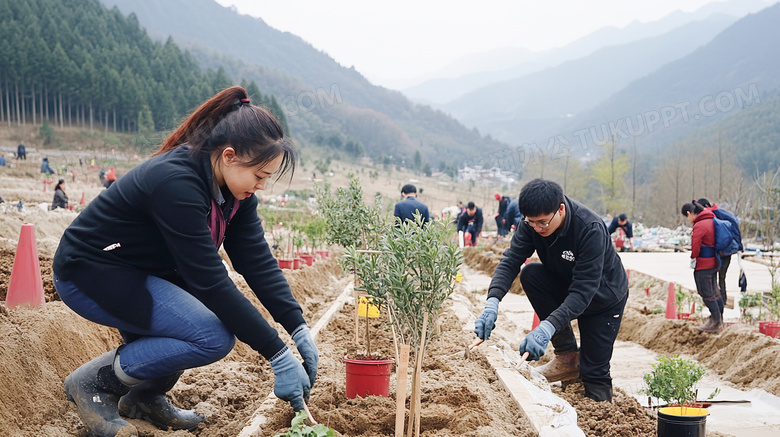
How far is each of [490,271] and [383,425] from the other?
12704 millimetres

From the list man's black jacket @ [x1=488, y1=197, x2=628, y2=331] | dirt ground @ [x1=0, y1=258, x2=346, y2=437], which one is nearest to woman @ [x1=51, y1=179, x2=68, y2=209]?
dirt ground @ [x1=0, y1=258, x2=346, y2=437]

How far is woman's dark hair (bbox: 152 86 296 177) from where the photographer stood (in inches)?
107

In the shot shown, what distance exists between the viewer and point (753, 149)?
2472 inches

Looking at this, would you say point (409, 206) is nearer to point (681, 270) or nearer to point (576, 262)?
point (576, 262)

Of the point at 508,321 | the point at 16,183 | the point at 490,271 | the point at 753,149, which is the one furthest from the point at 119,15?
the point at 508,321

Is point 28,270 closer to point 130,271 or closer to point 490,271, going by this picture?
point 130,271

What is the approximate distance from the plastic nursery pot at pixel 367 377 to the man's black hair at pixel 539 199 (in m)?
1.26

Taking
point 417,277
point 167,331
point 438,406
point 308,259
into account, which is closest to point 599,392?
point 438,406

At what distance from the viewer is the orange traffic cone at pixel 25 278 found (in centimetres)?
405

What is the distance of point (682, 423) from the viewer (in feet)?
10.8

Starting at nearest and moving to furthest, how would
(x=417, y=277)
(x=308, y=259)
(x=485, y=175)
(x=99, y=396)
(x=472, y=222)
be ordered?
(x=99, y=396)
(x=417, y=277)
(x=308, y=259)
(x=472, y=222)
(x=485, y=175)

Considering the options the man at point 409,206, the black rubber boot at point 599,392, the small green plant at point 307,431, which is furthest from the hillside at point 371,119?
the small green plant at point 307,431

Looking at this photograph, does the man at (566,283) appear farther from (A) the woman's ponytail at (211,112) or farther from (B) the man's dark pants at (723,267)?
(B) the man's dark pants at (723,267)

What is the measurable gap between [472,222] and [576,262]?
14984mm
